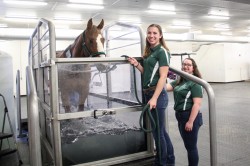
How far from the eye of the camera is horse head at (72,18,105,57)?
93.8 inches

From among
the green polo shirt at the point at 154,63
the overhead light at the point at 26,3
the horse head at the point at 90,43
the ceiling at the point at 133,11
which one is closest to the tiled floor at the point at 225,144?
the green polo shirt at the point at 154,63

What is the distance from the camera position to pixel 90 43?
247 cm

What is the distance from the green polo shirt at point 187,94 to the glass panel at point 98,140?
47 centimetres

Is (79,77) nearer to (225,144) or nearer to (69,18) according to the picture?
(225,144)

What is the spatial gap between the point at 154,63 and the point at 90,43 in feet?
2.89

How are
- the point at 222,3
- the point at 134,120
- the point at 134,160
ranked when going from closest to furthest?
1. the point at 134,160
2. the point at 134,120
3. the point at 222,3

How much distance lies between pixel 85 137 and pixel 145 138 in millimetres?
577

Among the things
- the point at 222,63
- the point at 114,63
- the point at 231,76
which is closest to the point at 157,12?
the point at 114,63

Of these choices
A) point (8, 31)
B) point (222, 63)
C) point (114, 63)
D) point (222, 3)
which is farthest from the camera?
point (222, 63)

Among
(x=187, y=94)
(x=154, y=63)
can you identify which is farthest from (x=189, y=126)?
(x=154, y=63)

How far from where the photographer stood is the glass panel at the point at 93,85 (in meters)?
1.91

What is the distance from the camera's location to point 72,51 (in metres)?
2.79

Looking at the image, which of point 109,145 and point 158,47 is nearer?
Result: point 158,47

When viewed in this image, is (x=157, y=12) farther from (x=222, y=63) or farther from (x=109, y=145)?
(x=222, y=63)
